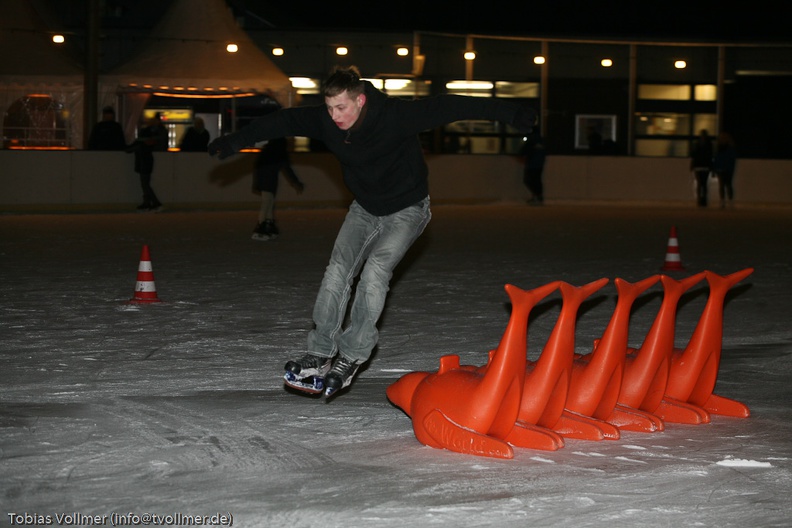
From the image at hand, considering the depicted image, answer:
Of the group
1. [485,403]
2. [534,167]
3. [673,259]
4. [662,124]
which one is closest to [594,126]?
[662,124]

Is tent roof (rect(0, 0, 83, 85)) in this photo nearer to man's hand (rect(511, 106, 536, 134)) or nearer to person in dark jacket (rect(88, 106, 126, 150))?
person in dark jacket (rect(88, 106, 126, 150))

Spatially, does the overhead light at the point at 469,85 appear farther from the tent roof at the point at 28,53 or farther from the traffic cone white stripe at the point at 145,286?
the traffic cone white stripe at the point at 145,286

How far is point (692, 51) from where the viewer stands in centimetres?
3102

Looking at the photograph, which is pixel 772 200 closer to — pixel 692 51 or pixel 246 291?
pixel 692 51

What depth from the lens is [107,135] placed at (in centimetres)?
2089

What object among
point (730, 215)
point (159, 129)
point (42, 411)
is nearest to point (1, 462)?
point (42, 411)

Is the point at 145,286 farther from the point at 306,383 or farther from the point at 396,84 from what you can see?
the point at 396,84

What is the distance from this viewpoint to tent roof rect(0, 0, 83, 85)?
23.5 m

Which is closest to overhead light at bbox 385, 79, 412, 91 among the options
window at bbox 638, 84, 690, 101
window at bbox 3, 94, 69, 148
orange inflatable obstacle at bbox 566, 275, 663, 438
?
window at bbox 638, 84, 690, 101

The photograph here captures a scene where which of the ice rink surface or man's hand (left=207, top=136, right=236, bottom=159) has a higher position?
man's hand (left=207, top=136, right=236, bottom=159)

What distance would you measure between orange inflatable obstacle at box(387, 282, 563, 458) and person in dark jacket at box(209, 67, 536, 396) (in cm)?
86

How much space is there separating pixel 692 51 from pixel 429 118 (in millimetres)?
27026

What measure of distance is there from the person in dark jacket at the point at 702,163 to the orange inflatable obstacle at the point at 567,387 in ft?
64.4

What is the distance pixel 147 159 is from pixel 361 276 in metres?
14.9
